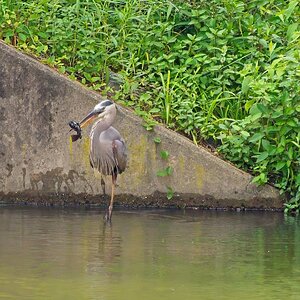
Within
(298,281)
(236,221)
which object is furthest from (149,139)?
(298,281)

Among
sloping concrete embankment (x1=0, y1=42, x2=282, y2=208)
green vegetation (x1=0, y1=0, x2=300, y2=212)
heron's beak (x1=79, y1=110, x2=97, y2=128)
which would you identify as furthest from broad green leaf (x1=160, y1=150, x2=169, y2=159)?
heron's beak (x1=79, y1=110, x2=97, y2=128)

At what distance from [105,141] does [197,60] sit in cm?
179

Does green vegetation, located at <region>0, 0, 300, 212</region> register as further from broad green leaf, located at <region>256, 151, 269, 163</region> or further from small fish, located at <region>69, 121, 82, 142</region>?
small fish, located at <region>69, 121, 82, 142</region>

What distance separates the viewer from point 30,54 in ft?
38.7

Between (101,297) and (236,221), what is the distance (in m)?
3.53

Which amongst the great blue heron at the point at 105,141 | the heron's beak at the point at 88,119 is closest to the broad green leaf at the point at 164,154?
the great blue heron at the point at 105,141

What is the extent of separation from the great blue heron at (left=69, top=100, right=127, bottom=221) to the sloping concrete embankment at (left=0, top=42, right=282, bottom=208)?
0.74ft

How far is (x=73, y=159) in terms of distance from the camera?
1124 cm

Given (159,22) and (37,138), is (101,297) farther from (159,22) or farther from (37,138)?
(159,22)

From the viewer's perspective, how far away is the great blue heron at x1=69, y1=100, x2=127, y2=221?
1074 centimetres

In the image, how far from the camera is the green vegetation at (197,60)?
36.3 feet

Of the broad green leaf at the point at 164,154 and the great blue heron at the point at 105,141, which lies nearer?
the great blue heron at the point at 105,141

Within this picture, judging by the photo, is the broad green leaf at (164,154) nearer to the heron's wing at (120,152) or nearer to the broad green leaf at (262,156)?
the heron's wing at (120,152)

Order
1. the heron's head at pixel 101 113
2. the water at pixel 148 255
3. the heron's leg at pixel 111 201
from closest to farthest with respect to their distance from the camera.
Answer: the water at pixel 148 255, the heron's leg at pixel 111 201, the heron's head at pixel 101 113
